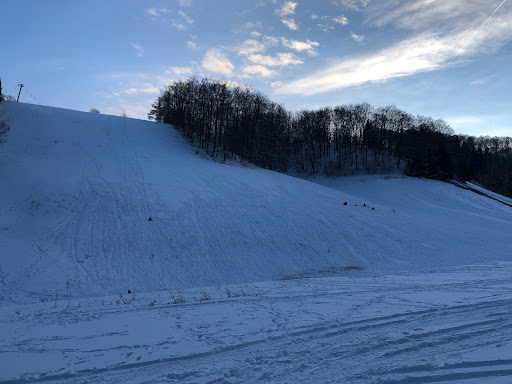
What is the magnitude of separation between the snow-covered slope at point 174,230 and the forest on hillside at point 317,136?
17.4 meters

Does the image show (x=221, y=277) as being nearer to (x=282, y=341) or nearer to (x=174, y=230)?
(x=174, y=230)

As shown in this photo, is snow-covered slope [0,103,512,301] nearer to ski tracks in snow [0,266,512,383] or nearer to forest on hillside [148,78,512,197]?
ski tracks in snow [0,266,512,383]

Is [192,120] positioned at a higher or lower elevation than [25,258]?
higher

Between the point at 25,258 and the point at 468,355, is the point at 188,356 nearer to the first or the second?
the point at 468,355

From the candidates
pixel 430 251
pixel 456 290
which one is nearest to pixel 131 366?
pixel 456 290

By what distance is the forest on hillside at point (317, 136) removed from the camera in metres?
44.6

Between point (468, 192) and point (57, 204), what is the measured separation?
150 feet

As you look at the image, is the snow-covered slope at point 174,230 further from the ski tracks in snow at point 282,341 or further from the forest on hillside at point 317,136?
the forest on hillside at point 317,136

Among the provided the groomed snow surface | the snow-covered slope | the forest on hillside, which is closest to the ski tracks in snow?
the groomed snow surface

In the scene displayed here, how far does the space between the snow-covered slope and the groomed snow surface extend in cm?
10

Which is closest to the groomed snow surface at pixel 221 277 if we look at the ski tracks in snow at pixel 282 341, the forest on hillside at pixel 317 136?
the ski tracks in snow at pixel 282 341

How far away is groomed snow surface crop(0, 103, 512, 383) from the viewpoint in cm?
398

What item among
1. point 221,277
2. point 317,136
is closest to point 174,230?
point 221,277

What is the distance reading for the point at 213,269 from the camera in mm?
13109
